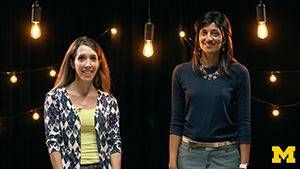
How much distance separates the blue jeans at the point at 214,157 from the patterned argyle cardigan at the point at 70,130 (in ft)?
1.42

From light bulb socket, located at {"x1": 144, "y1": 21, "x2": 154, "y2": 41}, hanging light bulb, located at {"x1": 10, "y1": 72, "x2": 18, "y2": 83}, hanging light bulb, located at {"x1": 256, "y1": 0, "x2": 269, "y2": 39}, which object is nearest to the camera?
hanging light bulb, located at {"x1": 256, "y1": 0, "x2": 269, "y2": 39}

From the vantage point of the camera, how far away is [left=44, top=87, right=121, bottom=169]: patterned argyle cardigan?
7.66 ft

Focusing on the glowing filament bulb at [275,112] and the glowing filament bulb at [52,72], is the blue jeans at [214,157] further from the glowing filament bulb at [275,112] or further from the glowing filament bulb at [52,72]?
the glowing filament bulb at [52,72]

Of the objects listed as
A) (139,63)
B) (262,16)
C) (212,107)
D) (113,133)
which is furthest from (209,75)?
(139,63)

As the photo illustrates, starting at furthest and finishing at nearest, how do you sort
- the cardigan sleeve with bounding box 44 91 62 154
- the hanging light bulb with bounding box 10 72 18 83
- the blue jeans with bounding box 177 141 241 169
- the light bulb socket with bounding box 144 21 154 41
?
1. the hanging light bulb with bounding box 10 72 18 83
2. the light bulb socket with bounding box 144 21 154 41
3. the blue jeans with bounding box 177 141 241 169
4. the cardigan sleeve with bounding box 44 91 62 154

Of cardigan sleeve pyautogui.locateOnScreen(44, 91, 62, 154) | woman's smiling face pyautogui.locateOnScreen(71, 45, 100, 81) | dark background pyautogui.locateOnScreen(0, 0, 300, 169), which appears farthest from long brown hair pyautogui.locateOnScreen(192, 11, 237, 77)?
dark background pyautogui.locateOnScreen(0, 0, 300, 169)

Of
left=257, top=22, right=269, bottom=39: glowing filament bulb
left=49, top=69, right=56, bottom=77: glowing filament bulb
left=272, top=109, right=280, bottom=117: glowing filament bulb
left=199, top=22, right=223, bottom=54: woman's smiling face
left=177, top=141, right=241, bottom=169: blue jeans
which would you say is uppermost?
left=257, top=22, right=269, bottom=39: glowing filament bulb

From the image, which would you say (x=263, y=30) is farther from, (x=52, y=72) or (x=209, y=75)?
(x=52, y=72)

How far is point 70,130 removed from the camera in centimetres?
235

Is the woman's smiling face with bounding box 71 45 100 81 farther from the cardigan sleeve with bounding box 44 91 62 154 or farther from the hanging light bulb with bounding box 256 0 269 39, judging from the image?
the hanging light bulb with bounding box 256 0 269 39

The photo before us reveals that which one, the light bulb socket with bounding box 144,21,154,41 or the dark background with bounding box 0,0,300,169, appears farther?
the dark background with bounding box 0,0,300,169

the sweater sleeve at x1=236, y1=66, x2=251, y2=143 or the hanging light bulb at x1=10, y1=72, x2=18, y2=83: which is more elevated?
the hanging light bulb at x1=10, y1=72, x2=18, y2=83

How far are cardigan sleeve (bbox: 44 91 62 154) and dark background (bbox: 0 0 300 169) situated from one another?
77.3 inches

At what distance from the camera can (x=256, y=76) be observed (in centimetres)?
436
